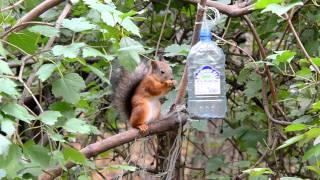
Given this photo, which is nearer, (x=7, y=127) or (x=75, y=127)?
(x=7, y=127)

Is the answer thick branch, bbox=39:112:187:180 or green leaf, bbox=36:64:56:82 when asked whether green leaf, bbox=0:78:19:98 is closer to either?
green leaf, bbox=36:64:56:82

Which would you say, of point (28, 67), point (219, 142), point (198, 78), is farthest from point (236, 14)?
point (219, 142)

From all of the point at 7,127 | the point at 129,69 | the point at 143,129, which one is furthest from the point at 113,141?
the point at 7,127

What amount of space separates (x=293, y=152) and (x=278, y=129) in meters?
0.49

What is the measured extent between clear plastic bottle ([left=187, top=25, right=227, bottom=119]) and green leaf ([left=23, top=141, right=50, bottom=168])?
54cm

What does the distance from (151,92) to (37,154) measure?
38.9 inches

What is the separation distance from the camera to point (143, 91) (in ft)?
10.3

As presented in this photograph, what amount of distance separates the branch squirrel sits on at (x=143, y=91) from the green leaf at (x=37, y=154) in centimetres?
82

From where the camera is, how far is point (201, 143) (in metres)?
4.68

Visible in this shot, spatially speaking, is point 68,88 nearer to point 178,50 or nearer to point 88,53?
point 88,53

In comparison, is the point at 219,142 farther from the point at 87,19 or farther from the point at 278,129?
the point at 87,19

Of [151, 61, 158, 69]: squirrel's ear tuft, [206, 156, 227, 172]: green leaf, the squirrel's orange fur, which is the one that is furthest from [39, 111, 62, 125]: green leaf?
[206, 156, 227, 172]: green leaf

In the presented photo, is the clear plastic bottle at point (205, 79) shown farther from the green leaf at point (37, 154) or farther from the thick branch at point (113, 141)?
the green leaf at point (37, 154)

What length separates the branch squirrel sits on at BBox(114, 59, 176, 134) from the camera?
305cm
